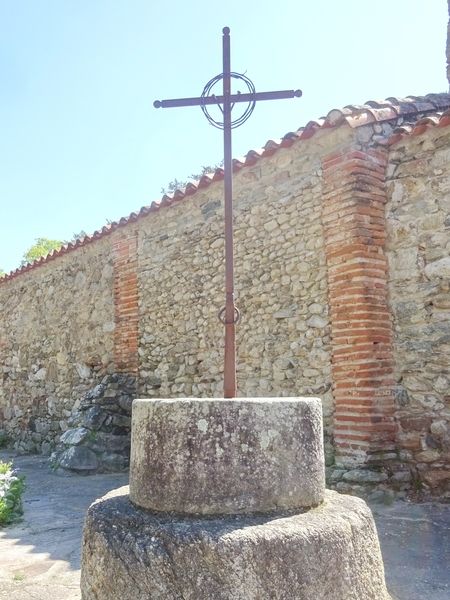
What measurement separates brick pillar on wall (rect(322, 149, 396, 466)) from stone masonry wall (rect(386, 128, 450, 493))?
11 centimetres

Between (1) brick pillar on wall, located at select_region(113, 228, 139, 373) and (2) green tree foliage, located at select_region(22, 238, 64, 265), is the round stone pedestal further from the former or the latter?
(2) green tree foliage, located at select_region(22, 238, 64, 265)

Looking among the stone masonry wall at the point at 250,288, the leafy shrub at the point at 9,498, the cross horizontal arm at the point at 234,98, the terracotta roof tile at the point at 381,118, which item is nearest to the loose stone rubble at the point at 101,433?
the stone masonry wall at the point at 250,288

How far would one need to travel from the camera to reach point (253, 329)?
19.5 ft

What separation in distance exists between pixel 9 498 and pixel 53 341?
5.12 meters

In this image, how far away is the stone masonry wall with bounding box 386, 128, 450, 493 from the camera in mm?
4477

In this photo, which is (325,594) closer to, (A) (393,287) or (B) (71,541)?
(B) (71,541)

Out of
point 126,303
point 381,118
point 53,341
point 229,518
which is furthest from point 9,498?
point 53,341

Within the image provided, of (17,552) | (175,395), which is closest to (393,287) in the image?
(175,395)

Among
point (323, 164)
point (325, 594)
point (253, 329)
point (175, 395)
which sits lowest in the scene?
point (325, 594)

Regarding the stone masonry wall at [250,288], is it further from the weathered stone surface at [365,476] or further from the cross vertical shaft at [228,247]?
the cross vertical shaft at [228,247]

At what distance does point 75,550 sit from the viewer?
12.0 ft

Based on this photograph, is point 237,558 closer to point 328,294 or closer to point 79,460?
point 328,294

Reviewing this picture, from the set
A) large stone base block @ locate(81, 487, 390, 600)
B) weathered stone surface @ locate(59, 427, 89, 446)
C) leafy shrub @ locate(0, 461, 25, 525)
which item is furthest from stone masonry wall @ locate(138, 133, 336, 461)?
large stone base block @ locate(81, 487, 390, 600)

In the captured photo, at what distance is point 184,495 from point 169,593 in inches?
14.0
